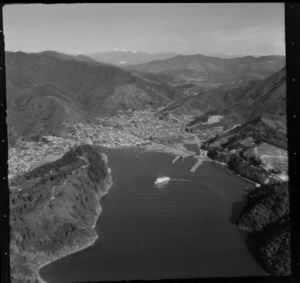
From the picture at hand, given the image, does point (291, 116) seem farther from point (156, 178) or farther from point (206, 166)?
point (206, 166)

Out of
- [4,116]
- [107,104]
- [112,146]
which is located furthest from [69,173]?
[107,104]

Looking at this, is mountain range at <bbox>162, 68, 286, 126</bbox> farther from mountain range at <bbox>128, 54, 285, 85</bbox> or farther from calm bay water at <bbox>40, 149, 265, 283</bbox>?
calm bay water at <bbox>40, 149, 265, 283</bbox>

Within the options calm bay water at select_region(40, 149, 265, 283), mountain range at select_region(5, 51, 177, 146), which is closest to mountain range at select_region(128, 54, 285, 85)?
mountain range at select_region(5, 51, 177, 146)

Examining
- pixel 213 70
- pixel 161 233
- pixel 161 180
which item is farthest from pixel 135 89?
pixel 161 233

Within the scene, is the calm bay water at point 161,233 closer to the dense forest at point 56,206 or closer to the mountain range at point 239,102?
the dense forest at point 56,206

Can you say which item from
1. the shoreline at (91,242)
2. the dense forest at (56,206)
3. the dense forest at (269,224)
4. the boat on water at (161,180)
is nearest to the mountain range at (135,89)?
the dense forest at (56,206)

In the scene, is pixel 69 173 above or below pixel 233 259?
above

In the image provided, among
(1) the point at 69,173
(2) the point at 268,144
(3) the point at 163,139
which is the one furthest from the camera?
(2) the point at 268,144
